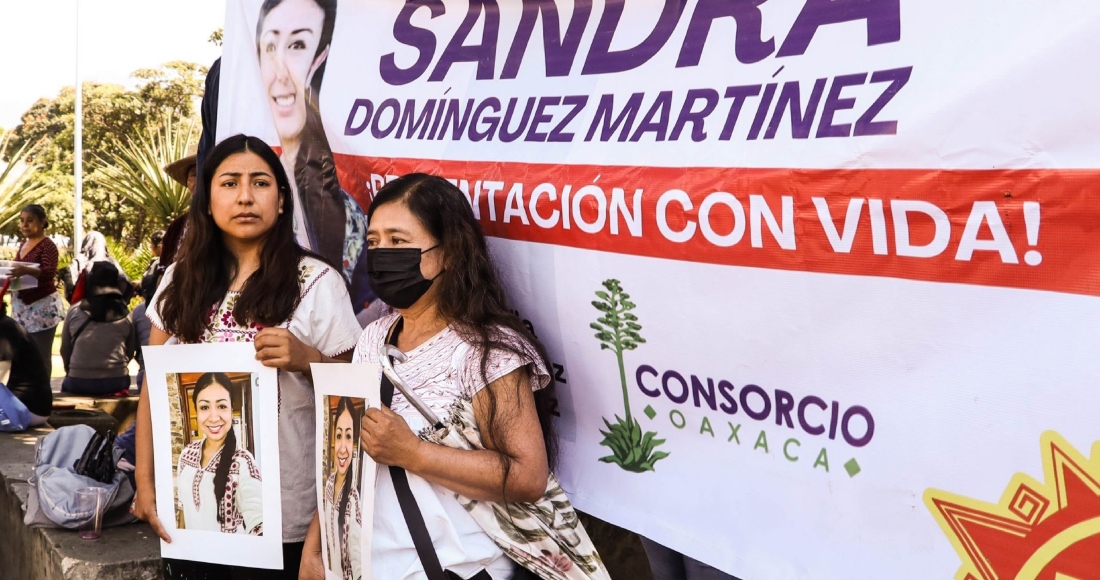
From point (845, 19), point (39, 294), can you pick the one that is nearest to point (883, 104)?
point (845, 19)

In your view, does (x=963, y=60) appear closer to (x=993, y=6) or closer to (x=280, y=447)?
(x=993, y=6)

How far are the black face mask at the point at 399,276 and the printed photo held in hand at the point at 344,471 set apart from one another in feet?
0.64

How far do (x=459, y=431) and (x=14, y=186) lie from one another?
18.6 m

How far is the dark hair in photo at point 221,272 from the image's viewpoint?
278 centimetres

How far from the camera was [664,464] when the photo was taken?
97.9 inches

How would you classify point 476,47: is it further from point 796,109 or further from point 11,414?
point 11,414

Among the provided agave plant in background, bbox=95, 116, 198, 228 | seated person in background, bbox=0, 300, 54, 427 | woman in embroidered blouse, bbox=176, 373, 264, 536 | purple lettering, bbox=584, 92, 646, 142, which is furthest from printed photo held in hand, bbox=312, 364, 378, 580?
agave plant in background, bbox=95, 116, 198, 228

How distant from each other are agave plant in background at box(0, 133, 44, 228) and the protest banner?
16.9m

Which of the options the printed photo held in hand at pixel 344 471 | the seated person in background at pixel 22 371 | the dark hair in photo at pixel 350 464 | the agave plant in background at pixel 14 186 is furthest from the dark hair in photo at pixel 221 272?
the agave plant in background at pixel 14 186

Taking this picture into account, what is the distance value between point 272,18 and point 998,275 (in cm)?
260

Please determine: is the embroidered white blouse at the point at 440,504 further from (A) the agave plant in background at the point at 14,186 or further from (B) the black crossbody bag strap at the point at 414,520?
(A) the agave plant in background at the point at 14,186

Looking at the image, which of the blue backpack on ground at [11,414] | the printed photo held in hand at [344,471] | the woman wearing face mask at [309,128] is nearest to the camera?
the printed photo held in hand at [344,471]

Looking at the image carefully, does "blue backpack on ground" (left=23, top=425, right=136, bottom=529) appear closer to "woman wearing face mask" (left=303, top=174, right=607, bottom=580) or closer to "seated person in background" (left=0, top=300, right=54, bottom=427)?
"woman wearing face mask" (left=303, top=174, right=607, bottom=580)

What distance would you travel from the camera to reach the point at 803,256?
211cm
